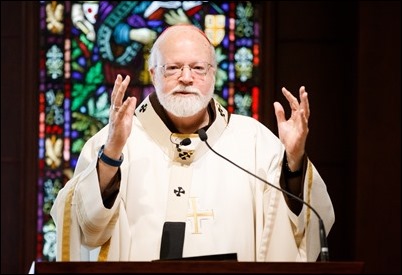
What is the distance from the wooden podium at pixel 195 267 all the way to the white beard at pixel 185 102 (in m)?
1.35

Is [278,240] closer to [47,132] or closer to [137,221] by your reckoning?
[137,221]

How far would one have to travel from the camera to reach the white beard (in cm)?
499

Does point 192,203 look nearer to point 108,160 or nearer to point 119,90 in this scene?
point 108,160

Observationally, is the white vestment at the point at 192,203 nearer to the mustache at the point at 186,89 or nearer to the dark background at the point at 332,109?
the mustache at the point at 186,89

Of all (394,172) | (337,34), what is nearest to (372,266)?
(394,172)

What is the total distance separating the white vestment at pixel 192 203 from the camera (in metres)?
4.86

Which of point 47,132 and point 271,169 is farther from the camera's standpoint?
point 47,132

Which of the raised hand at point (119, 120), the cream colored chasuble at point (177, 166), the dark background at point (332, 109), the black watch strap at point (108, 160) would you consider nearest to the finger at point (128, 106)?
the raised hand at point (119, 120)

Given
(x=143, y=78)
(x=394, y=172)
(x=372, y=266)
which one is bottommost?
(x=372, y=266)

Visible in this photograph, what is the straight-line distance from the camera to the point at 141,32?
789 cm

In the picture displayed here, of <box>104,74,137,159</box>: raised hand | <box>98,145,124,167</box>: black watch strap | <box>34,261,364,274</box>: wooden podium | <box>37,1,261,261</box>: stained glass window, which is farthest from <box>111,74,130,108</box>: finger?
<box>37,1,261,261</box>: stained glass window

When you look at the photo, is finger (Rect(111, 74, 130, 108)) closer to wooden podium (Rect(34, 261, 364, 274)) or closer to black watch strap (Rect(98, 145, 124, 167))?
black watch strap (Rect(98, 145, 124, 167))

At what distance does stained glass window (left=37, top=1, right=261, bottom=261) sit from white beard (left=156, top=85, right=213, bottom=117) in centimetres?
275

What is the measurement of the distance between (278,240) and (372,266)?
2.54 m
